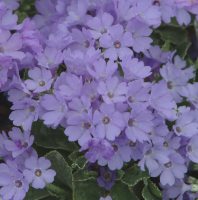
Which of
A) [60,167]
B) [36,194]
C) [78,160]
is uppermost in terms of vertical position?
[78,160]

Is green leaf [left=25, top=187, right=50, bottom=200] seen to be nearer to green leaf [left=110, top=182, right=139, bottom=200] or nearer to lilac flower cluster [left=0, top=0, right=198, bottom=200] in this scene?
lilac flower cluster [left=0, top=0, right=198, bottom=200]

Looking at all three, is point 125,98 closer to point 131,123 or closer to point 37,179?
point 131,123

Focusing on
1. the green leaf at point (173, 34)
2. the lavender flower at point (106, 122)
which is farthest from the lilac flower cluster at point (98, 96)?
the green leaf at point (173, 34)

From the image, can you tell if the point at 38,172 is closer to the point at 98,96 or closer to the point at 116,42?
the point at 98,96

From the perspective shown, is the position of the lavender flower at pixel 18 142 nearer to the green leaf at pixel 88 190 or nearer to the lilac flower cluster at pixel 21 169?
the lilac flower cluster at pixel 21 169

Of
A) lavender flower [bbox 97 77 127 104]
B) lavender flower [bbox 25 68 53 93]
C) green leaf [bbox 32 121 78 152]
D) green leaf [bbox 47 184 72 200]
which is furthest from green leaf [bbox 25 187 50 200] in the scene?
lavender flower [bbox 97 77 127 104]

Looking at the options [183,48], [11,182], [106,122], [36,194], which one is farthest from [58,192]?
[183,48]
